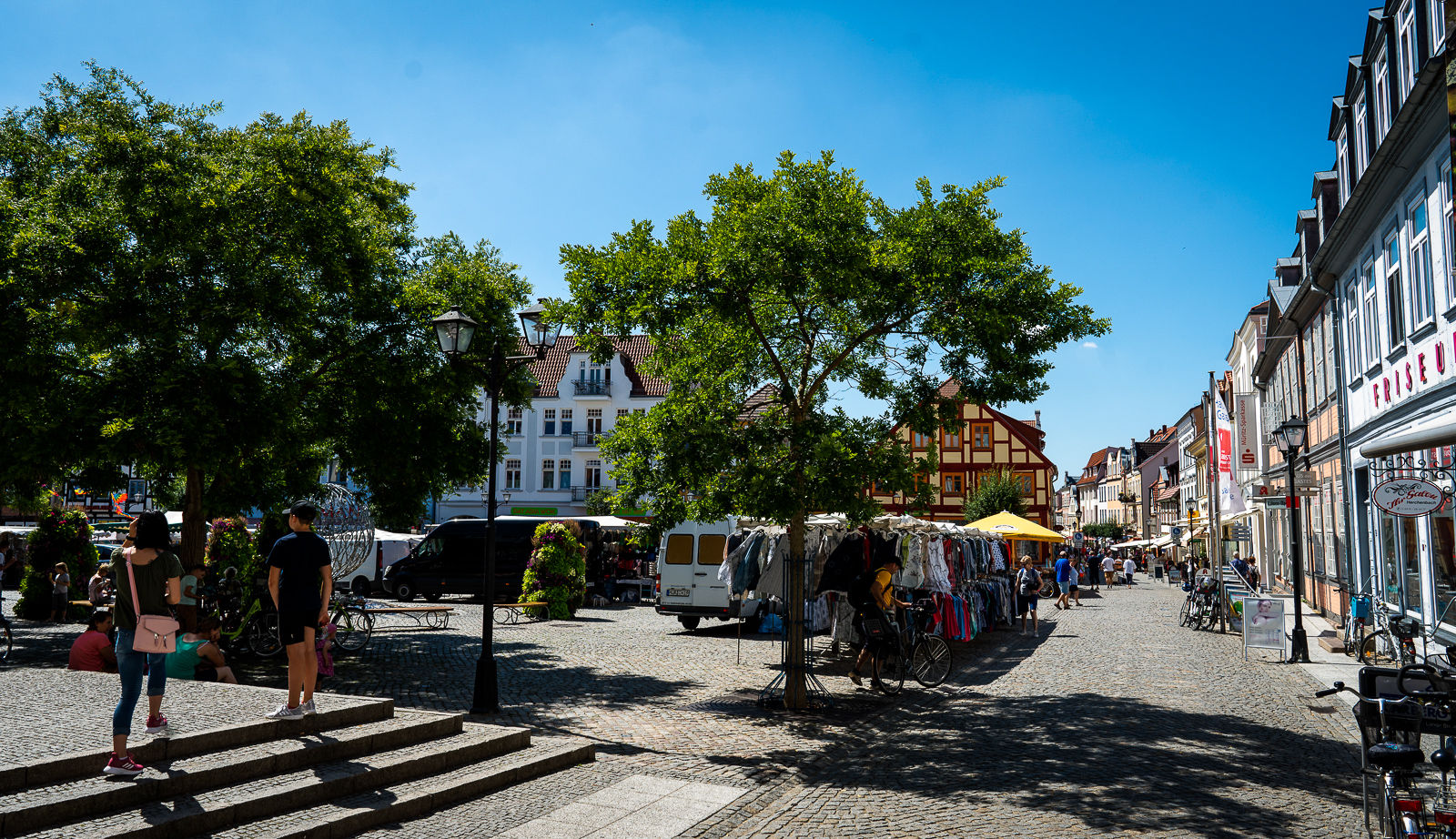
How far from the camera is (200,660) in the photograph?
10617 millimetres

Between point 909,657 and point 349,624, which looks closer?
point 909,657

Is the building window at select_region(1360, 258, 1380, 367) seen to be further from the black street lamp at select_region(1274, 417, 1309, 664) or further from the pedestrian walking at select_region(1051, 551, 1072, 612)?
the pedestrian walking at select_region(1051, 551, 1072, 612)

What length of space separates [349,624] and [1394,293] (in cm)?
1734

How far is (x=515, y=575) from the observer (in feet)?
96.5

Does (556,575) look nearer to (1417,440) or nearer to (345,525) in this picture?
(345,525)

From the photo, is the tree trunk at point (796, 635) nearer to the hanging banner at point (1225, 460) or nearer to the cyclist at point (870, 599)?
the cyclist at point (870, 599)

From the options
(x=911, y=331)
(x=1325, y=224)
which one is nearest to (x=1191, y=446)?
(x=1325, y=224)

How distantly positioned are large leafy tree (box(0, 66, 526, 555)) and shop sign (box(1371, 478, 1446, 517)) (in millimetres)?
11578

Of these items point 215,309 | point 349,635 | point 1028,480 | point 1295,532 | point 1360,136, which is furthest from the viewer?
point 1028,480

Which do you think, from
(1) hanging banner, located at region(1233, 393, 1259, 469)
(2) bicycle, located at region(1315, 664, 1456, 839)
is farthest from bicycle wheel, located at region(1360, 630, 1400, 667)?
(1) hanging banner, located at region(1233, 393, 1259, 469)

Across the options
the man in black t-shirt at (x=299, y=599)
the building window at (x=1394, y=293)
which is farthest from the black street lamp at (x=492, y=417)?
the building window at (x=1394, y=293)

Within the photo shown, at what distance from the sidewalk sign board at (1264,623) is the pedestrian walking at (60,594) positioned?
72.6ft

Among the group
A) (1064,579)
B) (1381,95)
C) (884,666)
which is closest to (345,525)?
(884,666)

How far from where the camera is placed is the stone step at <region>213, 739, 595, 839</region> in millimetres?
6047
